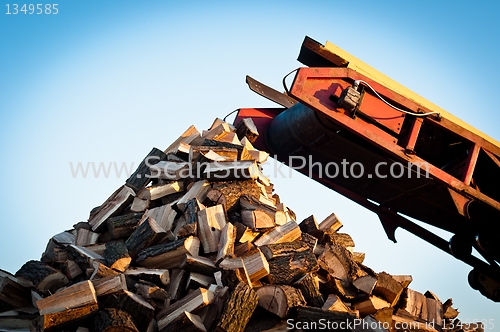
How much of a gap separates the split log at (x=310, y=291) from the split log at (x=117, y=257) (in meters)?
1.39

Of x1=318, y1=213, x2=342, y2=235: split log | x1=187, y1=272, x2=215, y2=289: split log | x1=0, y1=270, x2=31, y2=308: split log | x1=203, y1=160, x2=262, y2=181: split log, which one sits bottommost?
x1=0, y1=270, x2=31, y2=308: split log

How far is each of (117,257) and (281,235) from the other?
55.3 inches

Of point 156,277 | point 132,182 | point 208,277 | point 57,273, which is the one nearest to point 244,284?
point 208,277

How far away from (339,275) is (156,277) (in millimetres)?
1578

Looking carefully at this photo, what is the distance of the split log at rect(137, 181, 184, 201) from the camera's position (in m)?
5.37

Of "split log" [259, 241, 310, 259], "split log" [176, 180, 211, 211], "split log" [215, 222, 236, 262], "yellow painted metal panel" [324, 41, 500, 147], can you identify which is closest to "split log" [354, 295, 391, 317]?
"split log" [259, 241, 310, 259]

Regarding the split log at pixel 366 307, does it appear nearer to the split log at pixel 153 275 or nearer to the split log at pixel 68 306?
the split log at pixel 153 275

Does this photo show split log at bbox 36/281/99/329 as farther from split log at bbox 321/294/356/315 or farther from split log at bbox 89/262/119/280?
split log at bbox 321/294/356/315

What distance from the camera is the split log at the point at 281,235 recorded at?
4875 mm

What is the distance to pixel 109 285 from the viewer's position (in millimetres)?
4141

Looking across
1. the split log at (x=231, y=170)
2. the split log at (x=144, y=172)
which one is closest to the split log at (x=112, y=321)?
the split log at (x=231, y=170)

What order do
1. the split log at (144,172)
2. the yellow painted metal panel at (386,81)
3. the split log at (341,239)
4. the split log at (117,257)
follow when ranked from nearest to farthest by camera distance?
the split log at (117,257) → the yellow painted metal panel at (386,81) → the split log at (341,239) → the split log at (144,172)

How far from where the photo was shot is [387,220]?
6.08 metres

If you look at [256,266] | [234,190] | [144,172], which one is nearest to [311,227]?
[234,190]
